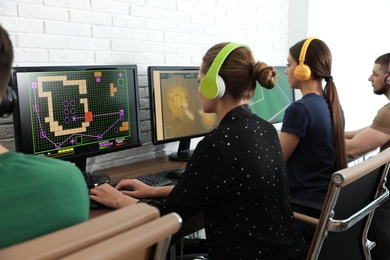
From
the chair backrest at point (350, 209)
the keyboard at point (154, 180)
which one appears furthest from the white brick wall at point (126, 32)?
the chair backrest at point (350, 209)

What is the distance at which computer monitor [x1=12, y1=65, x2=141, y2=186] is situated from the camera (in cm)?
153

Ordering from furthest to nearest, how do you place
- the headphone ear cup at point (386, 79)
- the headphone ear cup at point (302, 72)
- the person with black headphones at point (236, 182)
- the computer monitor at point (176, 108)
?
the headphone ear cup at point (386, 79)
the computer monitor at point (176, 108)
the headphone ear cup at point (302, 72)
the person with black headphones at point (236, 182)

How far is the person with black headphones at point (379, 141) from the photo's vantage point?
177 centimetres

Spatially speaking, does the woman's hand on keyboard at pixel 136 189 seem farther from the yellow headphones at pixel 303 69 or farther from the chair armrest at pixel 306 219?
the yellow headphones at pixel 303 69

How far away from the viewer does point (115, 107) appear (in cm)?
184

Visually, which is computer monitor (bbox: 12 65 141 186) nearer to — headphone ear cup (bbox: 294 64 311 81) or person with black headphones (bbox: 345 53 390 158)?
headphone ear cup (bbox: 294 64 311 81)

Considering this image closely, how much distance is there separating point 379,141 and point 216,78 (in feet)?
4.00

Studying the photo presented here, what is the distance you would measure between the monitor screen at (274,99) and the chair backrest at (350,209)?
1.20 m

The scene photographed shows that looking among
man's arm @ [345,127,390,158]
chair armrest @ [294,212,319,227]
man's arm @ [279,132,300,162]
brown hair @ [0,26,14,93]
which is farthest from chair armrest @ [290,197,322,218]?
brown hair @ [0,26,14,93]

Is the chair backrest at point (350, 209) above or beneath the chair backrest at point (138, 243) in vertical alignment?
beneath

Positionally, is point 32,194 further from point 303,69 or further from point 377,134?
point 377,134

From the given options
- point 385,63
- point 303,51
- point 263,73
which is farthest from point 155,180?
point 385,63

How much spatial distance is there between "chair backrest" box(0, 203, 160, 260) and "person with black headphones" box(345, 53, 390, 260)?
4.48ft

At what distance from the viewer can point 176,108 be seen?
2125 millimetres
